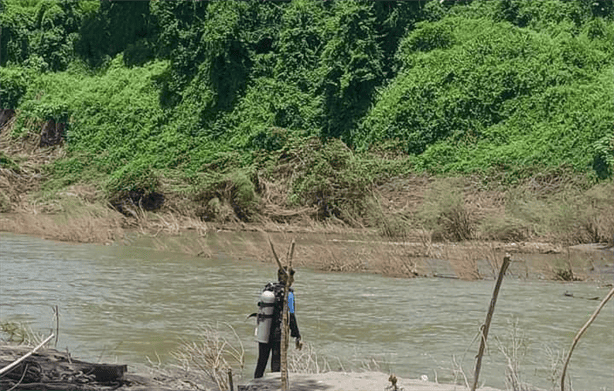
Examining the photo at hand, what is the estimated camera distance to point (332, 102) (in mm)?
36156

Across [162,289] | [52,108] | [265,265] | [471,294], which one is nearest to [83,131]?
[52,108]

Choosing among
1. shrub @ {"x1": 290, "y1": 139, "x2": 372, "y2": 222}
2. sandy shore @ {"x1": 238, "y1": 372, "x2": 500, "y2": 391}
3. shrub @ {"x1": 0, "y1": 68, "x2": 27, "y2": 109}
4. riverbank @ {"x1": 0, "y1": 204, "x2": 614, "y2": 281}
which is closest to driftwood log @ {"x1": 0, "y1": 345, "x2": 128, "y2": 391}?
sandy shore @ {"x1": 238, "y1": 372, "x2": 500, "y2": 391}

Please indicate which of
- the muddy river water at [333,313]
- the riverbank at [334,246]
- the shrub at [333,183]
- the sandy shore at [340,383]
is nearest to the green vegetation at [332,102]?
the shrub at [333,183]

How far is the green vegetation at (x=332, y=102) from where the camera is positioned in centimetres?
3234

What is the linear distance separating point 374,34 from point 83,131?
13.3 m

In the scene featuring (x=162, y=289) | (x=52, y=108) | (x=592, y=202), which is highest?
(x=52, y=108)

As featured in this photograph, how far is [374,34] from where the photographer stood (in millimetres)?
36531

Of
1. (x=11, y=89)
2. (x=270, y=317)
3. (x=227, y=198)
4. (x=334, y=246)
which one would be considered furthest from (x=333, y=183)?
(x=270, y=317)

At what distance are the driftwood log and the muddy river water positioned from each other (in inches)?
41.9

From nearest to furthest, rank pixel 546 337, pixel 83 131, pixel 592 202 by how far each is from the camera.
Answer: pixel 546 337, pixel 592 202, pixel 83 131

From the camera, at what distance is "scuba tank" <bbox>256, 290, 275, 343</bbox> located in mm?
10148

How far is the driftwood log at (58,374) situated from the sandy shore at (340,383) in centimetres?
138

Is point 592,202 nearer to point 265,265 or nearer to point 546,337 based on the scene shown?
point 265,265

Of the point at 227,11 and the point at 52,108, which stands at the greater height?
the point at 227,11
